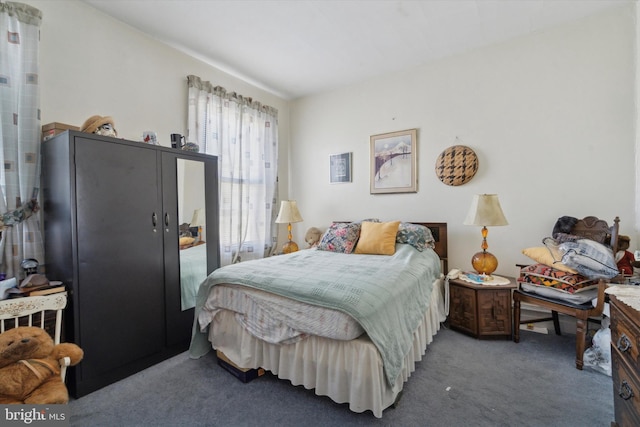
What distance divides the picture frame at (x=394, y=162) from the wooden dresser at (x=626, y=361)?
221 cm

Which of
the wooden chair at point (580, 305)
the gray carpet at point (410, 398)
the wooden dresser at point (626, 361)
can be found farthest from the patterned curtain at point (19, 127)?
the wooden chair at point (580, 305)

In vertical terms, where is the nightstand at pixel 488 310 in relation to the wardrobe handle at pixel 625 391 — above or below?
below

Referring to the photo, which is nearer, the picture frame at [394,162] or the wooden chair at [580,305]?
the wooden chair at [580,305]

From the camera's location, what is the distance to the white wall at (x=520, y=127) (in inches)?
92.7

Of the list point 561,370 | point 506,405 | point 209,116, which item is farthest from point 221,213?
point 561,370

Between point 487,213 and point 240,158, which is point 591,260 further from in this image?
Result: point 240,158

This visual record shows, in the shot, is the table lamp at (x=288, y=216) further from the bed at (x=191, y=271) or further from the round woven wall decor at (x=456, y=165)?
the round woven wall decor at (x=456, y=165)

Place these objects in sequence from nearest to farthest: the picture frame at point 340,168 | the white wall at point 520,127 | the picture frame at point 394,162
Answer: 1. the white wall at point 520,127
2. the picture frame at point 394,162
3. the picture frame at point 340,168

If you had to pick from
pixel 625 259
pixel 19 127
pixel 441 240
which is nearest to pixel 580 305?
pixel 625 259

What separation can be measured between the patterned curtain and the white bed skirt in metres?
1.36

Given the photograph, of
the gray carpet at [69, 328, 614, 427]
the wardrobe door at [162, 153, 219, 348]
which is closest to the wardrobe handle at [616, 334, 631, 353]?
the gray carpet at [69, 328, 614, 427]

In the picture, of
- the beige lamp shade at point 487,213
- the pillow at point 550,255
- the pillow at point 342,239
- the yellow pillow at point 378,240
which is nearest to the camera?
the pillow at point 550,255

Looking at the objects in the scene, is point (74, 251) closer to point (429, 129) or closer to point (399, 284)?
point (399, 284)

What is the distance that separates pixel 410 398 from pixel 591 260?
157 centimetres
